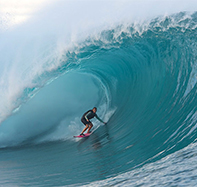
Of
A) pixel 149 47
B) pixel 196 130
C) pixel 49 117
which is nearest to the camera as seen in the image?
pixel 196 130

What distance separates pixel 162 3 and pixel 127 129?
4.26 metres

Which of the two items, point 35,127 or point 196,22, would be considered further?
point 35,127

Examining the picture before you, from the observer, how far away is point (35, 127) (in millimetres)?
10242

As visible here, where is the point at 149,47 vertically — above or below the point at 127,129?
above

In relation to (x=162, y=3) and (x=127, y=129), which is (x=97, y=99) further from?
(x=162, y=3)

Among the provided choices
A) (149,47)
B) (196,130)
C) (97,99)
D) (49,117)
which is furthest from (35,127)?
(196,130)

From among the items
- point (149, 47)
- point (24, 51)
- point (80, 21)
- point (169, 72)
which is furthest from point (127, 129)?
point (24, 51)

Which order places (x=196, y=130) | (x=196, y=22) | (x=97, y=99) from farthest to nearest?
1. (x=97, y=99)
2. (x=196, y=22)
3. (x=196, y=130)

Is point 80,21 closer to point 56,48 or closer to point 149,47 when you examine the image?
point 56,48

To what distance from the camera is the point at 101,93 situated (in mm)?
11523

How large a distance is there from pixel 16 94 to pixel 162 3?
596 centimetres

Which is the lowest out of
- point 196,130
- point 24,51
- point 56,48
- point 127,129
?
point 196,130

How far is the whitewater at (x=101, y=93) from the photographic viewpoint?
17.7 feet

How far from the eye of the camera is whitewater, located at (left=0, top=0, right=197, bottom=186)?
213 inches
